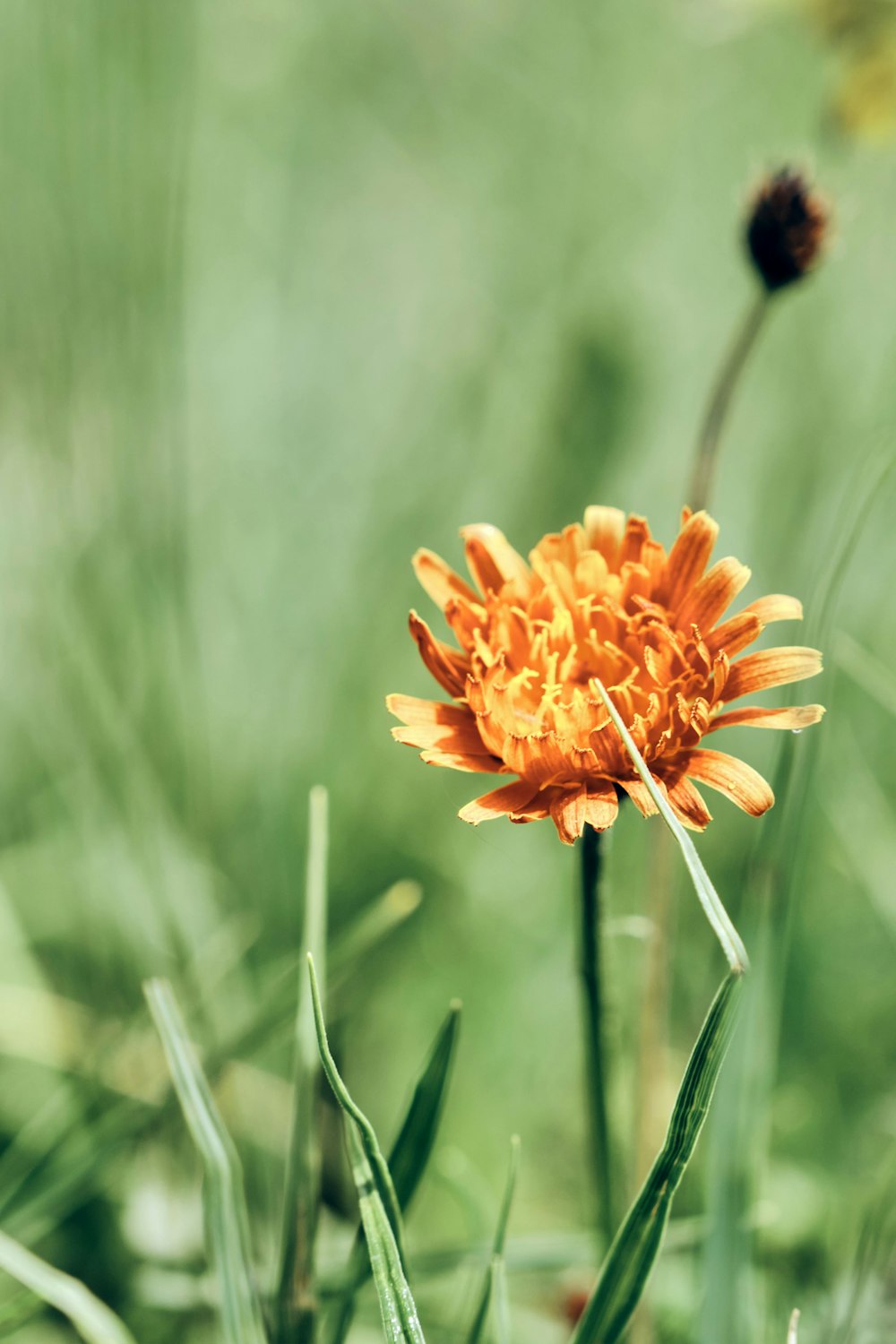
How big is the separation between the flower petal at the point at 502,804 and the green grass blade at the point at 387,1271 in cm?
16

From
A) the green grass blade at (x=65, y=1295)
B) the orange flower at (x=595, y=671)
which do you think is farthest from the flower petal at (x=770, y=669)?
the green grass blade at (x=65, y=1295)

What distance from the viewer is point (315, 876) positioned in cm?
66

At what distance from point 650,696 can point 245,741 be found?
2.99ft

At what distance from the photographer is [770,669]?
62cm

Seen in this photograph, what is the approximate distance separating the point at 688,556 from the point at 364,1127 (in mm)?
368

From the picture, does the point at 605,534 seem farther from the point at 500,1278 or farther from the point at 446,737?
the point at 500,1278

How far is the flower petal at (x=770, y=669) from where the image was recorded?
61 cm

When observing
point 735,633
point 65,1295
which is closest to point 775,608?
point 735,633

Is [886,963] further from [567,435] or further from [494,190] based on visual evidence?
[494,190]

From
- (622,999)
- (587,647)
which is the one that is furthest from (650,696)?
(622,999)

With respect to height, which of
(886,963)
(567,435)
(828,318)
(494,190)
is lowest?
(886,963)

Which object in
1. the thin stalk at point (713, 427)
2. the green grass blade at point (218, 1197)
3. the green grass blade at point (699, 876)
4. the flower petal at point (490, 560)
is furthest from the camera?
the thin stalk at point (713, 427)

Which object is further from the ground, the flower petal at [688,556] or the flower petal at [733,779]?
the flower petal at [688,556]

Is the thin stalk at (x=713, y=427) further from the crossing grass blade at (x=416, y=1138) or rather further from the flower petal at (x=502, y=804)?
the crossing grass blade at (x=416, y=1138)
